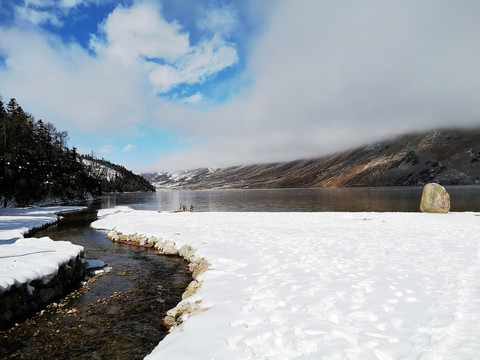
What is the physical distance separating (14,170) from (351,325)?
2990 inches

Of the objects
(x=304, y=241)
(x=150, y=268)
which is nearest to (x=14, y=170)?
(x=150, y=268)

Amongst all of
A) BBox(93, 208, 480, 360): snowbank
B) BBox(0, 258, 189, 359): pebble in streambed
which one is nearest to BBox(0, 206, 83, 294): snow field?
BBox(0, 258, 189, 359): pebble in streambed

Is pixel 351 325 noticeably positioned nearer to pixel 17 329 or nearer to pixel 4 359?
pixel 4 359

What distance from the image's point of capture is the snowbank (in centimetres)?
576

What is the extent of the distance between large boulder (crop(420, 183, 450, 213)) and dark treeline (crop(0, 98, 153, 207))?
258 feet

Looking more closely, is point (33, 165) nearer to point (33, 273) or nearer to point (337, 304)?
point (33, 273)

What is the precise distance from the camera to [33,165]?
69312mm

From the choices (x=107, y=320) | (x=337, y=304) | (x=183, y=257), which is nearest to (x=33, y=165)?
(x=183, y=257)

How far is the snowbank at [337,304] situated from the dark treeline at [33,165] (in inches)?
2698

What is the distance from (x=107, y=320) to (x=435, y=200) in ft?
131

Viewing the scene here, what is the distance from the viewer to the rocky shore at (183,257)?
895cm

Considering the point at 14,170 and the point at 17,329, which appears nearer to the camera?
the point at 17,329

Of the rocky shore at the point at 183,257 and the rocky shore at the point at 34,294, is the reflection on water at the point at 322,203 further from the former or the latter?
the rocky shore at the point at 34,294

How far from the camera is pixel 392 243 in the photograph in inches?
617
